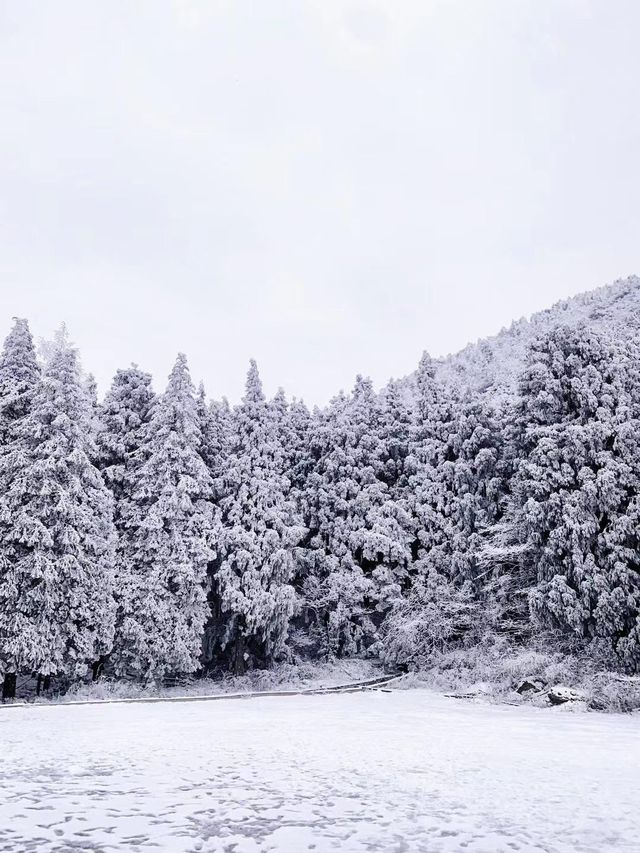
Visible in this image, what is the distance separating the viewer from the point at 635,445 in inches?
871

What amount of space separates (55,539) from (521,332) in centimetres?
7267

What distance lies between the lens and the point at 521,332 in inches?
3302

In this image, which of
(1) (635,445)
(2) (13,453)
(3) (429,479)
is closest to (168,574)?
(2) (13,453)

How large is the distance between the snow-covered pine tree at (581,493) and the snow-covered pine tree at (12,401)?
17448mm

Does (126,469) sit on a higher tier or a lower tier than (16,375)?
lower

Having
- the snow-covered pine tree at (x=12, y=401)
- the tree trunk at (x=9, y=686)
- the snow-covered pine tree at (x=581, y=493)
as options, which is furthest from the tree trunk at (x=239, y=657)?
the snow-covered pine tree at (x=581, y=493)

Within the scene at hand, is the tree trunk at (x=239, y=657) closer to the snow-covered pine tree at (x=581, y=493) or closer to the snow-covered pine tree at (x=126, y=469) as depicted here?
the snow-covered pine tree at (x=126, y=469)

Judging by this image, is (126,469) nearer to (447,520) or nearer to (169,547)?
(169,547)

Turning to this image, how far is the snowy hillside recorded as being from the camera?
228 feet

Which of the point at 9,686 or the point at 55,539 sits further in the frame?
the point at 55,539

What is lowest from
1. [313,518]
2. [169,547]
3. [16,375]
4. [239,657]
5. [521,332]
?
[239,657]

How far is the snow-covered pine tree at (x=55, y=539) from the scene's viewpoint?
819 inches

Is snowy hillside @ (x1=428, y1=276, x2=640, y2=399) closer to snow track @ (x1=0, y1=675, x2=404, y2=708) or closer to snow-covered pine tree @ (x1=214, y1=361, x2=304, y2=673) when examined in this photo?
snow-covered pine tree @ (x1=214, y1=361, x2=304, y2=673)

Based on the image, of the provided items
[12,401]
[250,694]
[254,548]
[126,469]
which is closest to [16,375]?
[12,401]
